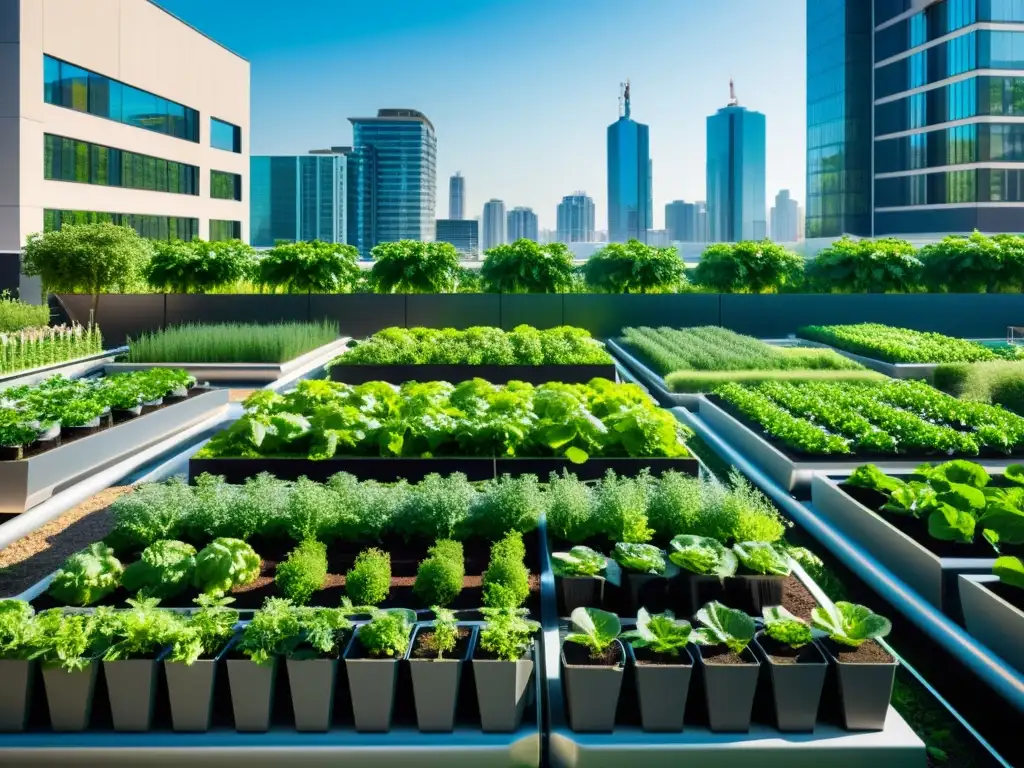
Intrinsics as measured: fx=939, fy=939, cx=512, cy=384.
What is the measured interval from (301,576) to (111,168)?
27.3 meters

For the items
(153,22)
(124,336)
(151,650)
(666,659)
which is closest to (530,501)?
(666,659)

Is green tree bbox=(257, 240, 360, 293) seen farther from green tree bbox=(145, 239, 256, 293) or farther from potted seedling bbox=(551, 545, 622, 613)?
potted seedling bbox=(551, 545, 622, 613)

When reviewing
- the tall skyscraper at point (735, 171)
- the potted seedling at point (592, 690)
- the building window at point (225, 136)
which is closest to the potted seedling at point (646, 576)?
the potted seedling at point (592, 690)

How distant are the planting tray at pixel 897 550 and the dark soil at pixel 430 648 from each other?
2198 mm

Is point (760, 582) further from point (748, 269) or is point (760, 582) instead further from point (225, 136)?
point (225, 136)

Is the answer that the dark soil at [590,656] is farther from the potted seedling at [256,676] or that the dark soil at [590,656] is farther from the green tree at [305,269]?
the green tree at [305,269]

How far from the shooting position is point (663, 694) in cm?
285

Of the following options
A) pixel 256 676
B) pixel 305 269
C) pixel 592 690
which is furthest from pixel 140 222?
pixel 592 690

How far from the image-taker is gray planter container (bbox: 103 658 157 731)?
9.44 feet

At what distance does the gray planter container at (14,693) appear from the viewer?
2896 millimetres

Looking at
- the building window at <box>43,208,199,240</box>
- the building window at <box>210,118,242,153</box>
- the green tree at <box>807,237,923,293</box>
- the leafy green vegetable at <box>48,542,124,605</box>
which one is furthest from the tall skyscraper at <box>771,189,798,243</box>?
the leafy green vegetable at <box>48,542,124,605</box>

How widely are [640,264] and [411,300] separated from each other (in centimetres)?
430

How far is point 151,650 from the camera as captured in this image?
2.96m

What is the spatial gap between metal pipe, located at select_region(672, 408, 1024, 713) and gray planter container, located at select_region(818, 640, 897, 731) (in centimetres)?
70
